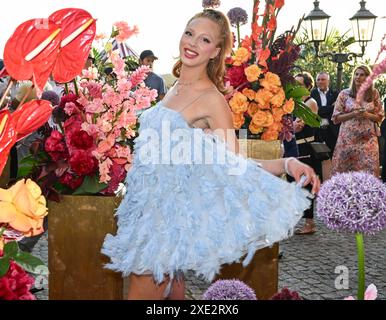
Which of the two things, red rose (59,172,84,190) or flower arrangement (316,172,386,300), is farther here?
red rose (59,172,84,190)

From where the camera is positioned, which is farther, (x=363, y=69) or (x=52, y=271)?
(x=363, y=69)

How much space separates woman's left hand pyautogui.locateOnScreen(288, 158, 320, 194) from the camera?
1.79 metres

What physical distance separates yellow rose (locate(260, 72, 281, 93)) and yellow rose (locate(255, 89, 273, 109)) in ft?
0.09

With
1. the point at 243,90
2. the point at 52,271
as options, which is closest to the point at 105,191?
the point at 52,271

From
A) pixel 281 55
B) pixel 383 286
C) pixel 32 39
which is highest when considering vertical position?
pixel 281 55

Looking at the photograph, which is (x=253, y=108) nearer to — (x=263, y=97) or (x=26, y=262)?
(x=263, y=97)

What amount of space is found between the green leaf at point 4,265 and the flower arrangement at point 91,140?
1.70m

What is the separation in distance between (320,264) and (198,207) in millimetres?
3070

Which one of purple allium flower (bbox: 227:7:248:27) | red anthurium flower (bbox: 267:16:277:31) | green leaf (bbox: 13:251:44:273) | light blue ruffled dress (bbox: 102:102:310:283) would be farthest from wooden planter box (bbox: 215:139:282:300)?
green leaf (bbox: 13:251:44:273)

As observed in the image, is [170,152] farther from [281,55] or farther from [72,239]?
[281,55]

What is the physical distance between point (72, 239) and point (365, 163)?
15.3 feet

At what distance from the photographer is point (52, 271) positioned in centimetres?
Result: 275

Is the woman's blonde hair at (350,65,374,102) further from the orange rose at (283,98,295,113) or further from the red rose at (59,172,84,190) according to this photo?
the red rose at (59,172,84,190)
